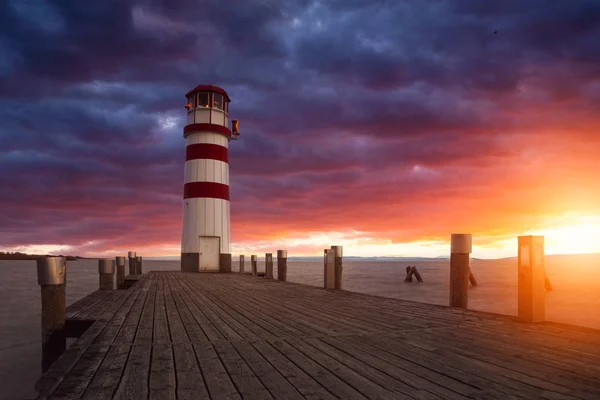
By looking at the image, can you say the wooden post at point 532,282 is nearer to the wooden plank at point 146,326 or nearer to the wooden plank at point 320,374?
the wooden plank at point 320,374

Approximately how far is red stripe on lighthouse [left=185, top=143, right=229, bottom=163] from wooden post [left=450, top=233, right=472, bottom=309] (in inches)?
640

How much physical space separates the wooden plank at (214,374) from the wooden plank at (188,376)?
1.6 inches

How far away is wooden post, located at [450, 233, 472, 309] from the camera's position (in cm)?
681

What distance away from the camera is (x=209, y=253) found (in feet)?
70.0

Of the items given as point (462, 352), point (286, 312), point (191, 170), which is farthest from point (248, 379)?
point (191, 170)

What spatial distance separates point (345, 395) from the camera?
105 inches

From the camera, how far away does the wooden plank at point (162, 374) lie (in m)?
2.71

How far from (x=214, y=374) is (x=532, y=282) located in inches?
181

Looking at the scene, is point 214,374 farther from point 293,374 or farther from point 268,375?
point 293,374

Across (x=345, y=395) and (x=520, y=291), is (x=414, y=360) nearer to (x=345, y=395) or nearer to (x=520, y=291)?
(x=345, y=395)

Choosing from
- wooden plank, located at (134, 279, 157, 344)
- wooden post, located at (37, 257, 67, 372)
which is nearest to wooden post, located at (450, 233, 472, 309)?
wooden plank, located at (134, 279, 157, 344)

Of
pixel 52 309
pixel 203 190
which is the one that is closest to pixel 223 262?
pixel 203 190

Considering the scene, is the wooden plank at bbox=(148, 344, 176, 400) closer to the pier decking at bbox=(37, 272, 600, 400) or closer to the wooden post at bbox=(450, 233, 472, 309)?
the pier decking at bbox=(37, 272, 600, 400)

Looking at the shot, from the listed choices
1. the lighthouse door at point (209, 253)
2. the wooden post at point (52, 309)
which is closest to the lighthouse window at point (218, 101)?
the lighthouse door at point (209, 253)
